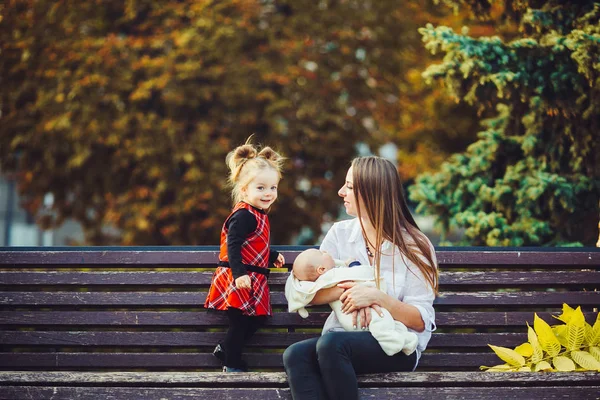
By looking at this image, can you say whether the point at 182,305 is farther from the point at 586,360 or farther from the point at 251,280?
the point at 586,360

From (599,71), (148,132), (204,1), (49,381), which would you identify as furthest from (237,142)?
(49,381)

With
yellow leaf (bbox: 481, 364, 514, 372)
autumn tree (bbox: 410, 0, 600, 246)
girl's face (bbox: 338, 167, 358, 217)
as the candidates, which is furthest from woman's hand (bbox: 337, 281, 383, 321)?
autumn tree (bbox: 410, 0, 600, 246)

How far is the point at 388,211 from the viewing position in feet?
12.6

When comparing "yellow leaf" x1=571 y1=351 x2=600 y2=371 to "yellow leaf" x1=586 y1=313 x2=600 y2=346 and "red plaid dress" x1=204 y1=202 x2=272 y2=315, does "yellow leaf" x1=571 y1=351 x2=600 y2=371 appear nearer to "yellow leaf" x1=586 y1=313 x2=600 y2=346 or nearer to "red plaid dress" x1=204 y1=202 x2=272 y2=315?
"yellow leaf" x1=586 y1=313 x2=600 y2=346

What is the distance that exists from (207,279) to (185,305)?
195 mm

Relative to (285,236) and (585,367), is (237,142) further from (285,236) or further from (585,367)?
(585,367)

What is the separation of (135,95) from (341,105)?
3.66 metres

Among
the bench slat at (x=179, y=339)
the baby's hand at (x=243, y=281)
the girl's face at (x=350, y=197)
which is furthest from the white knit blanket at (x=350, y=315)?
the bench slat at (x=179, y=339)

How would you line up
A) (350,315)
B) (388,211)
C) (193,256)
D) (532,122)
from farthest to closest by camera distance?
(532,122) → (193,256) → (388,211) → (350,315)

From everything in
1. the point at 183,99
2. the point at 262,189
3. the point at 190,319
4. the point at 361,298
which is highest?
the point at 183,99

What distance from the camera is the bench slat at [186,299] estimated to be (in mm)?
4277

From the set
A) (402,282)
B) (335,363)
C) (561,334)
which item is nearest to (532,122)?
(561,334)

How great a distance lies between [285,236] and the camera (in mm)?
13195

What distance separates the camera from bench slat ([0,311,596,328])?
4.25 m
